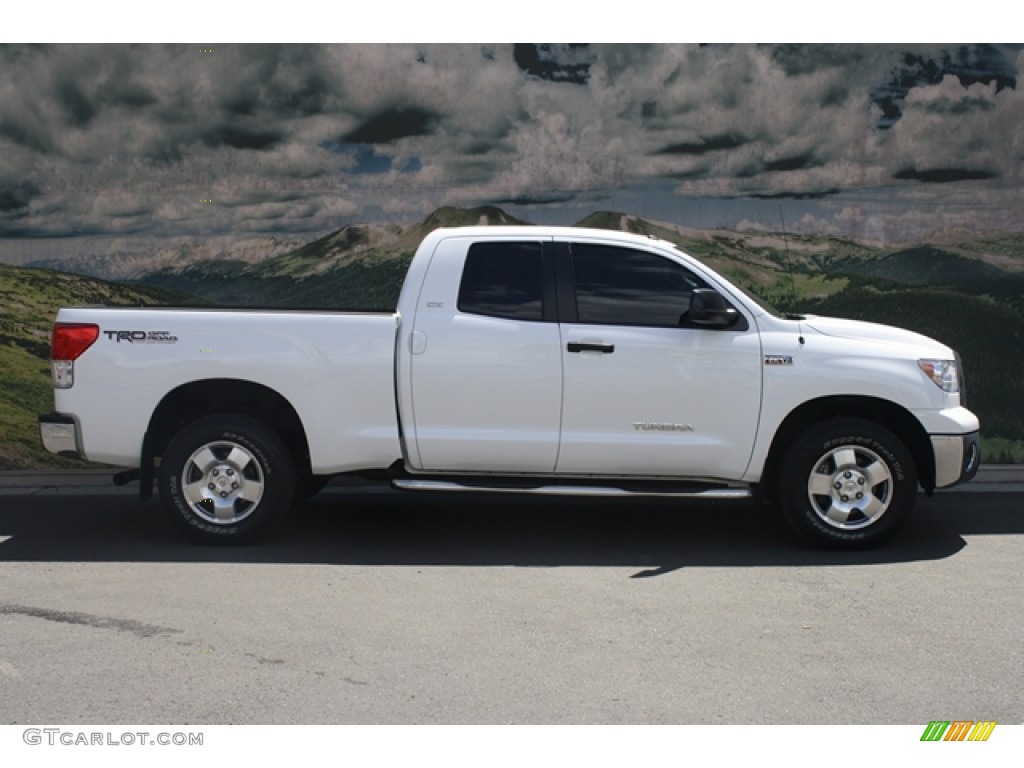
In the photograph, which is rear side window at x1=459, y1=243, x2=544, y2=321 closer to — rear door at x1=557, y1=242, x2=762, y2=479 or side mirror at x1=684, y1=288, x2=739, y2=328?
rear door at x1=557, y1=242, x2=762, y2=479

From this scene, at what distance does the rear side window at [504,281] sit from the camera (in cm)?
797

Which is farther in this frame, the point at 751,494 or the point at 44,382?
the point at 44,382

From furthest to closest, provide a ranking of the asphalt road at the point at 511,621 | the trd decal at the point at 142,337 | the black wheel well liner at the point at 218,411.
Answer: the black wheel well liner at the point at 218,411 → the trd decal at the point at 142,337 → the asphalt road at the point at 511,621

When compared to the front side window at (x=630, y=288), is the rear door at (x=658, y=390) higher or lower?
lower

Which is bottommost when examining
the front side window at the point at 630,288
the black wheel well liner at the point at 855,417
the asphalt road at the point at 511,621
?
the asphalt road at the point at 511,621

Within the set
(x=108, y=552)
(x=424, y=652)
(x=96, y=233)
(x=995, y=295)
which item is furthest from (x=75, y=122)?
(x=995, y=295)

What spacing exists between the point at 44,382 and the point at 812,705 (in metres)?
8.60

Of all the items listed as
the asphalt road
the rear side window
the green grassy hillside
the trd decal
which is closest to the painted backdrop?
the green grassy hillside

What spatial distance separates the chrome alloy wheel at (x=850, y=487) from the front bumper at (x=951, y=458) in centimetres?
31

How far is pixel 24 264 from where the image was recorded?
1165 cm

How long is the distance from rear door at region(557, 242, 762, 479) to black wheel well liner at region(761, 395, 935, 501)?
271 mm

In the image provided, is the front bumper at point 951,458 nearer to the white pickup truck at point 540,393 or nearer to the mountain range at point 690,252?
the white pickup truck at point 540,393

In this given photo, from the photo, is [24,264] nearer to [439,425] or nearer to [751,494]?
[439,425]

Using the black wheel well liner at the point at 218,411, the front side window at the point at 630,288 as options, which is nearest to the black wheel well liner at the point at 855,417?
the front side window at the point at 630,288
